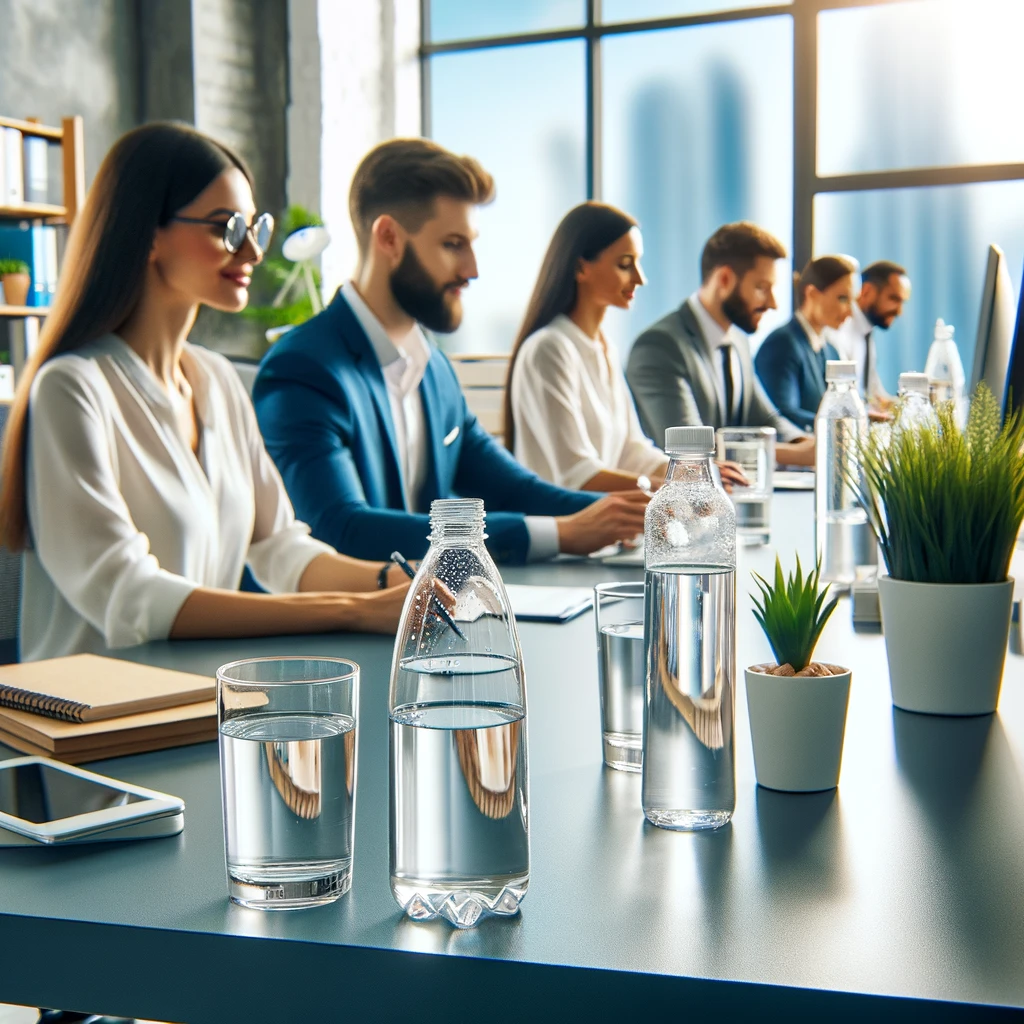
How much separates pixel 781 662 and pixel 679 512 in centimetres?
13

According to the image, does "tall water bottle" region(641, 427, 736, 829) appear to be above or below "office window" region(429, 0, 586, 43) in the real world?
below

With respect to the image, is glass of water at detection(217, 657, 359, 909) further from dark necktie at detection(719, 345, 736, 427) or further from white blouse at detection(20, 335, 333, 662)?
dark necktie at detection(719, 345, 736, 427)

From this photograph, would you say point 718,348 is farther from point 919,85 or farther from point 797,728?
point 797,728

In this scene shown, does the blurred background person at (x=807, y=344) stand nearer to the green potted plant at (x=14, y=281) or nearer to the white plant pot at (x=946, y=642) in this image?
the green potted plant at (x=14, y=281)

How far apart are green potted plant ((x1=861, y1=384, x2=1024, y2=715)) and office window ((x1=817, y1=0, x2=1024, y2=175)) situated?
5.76m

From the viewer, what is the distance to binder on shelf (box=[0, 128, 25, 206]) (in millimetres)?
4688

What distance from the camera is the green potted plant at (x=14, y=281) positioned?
4.72 meters

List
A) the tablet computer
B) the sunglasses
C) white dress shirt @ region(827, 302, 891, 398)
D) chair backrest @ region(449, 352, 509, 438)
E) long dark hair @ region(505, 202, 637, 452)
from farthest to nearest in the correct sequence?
1. chair backrest @ region(449, 352, 509, 438)
2. white dress shirt @ region(827, 302, 891, 398)
3. long dark hair @ region(505, 202, 637, 452)
4. the sunglasses
5. the tablet computer

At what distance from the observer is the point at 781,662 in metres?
0.76

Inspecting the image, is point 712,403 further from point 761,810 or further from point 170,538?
point 761,810

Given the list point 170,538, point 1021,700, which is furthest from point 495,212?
point 1021,700

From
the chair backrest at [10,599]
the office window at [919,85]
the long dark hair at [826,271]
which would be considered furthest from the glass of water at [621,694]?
the office window at [919,85]

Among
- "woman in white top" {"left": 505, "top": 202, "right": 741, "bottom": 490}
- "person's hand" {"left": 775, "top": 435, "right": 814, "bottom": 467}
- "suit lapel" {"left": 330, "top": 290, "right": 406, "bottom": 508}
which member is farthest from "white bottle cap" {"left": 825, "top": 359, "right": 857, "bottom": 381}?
"person's hand" {"left": 775, "top": 435, "right": 814, "bottom": 467}

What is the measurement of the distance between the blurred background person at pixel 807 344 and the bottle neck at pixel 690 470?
4.20 metres
